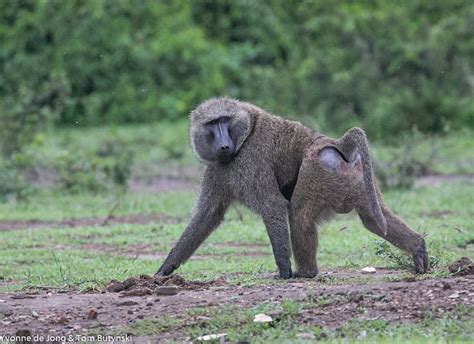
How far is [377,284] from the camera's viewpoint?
7656mm

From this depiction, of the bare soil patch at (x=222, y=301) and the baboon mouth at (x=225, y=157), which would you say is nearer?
the bare soil patch at (x=222, y=301)

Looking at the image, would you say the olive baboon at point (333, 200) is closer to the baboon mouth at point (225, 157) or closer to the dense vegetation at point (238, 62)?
the baboon mouth at point (225, 157)

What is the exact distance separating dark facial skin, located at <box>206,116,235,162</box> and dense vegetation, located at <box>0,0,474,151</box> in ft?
31.1

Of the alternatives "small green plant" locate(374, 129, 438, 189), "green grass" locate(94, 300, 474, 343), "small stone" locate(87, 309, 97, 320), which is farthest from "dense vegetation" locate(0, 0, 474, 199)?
"green grass" locate(94, 300, 474, 343)

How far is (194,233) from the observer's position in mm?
8711

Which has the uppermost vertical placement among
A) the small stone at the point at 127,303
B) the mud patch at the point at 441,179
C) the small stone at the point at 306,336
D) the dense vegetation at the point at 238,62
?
the dense vegetation at the point at 238,62

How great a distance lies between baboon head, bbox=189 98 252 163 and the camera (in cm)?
860

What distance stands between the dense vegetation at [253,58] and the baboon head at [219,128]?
9.37 metres

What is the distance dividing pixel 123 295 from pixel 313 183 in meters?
1.63

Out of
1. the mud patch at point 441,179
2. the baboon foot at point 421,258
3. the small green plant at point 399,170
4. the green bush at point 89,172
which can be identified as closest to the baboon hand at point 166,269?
the baboon foot at point 421,258

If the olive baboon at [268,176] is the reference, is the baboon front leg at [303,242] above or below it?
below

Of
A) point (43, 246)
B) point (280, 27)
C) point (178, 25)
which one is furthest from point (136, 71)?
point (43, 246)

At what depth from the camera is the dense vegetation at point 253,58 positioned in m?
18.9

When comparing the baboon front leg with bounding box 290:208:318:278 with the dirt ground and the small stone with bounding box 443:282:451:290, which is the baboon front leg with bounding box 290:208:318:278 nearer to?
the dirt ground
